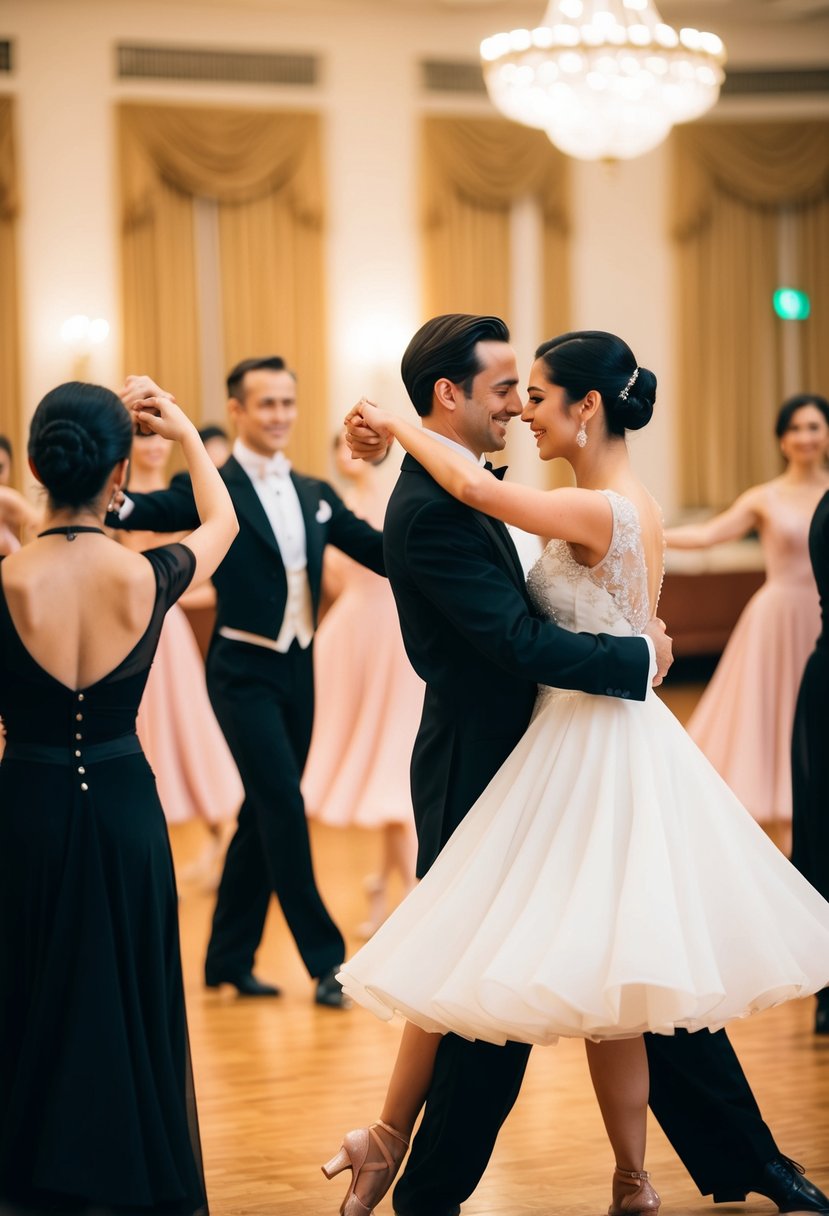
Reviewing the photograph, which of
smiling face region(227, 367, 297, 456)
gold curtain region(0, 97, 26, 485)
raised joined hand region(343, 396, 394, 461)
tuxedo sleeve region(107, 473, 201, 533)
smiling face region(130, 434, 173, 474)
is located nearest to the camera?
raised joined hand region(343, 396, 394, 461)

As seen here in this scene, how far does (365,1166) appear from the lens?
8.69 ft

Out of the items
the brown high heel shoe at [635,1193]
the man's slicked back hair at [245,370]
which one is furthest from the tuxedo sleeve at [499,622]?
the man's slicked back hair at [245,370]

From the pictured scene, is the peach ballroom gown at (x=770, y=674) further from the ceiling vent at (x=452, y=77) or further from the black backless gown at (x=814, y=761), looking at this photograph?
the ceiling vent at (x=452, y=77)

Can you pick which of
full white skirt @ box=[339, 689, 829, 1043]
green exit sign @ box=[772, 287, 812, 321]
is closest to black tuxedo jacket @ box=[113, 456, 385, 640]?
full white skirt @ box=[339, 689, 829, 1043]

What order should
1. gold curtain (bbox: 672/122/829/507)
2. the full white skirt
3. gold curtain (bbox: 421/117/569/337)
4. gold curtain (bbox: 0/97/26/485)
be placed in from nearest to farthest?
1. the full white skirt
2. gold curtain (bbox: 0/97/26/485)
3. gold curtain (bbox: 421/117/569/337)
4. gold curtain (bbox: 672/122/829/507)

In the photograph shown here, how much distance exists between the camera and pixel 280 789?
4.20 meters

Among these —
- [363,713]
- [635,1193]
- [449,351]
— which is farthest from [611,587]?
[363,713]

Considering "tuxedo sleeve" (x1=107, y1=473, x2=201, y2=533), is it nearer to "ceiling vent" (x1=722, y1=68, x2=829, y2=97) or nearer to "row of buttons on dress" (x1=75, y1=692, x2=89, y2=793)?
"row of buttons on dress" (x1=75, y1=692, x2=89, y2=793)

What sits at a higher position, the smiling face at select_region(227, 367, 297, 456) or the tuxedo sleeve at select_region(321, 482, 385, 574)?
the smiling face at select_region(227, 367, 297, 456)

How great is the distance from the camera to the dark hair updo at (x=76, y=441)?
2.33 m

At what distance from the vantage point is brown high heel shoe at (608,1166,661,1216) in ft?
8.66

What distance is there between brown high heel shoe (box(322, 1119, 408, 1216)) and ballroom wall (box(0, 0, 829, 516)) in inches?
322

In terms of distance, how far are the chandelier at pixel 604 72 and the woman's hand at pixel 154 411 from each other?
17.5 feet

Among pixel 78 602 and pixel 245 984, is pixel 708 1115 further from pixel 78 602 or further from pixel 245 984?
pixel 245 984
